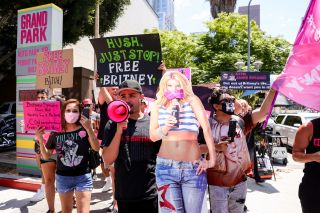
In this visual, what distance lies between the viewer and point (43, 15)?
823 cm

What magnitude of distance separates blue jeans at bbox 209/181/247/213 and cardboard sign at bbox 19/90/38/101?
20.0 feet

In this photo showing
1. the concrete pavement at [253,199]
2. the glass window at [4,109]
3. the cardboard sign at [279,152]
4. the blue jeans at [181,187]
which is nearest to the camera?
the blue jeans at [181,187]

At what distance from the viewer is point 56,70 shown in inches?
241

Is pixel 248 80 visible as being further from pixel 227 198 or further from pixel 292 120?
pixel 227 198

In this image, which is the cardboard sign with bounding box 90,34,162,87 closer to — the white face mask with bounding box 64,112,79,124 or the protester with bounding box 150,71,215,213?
the white face mask with bounding box 64,112,79,124

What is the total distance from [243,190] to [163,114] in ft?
4.32

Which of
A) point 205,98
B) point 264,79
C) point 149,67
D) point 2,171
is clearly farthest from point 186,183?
point 264,79

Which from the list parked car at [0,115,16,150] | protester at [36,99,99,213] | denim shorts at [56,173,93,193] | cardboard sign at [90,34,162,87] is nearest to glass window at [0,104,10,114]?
parked car at [0,115,16,150]

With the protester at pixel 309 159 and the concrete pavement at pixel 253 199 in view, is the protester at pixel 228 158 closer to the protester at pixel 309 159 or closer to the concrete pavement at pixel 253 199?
the protester at pixel 309 159

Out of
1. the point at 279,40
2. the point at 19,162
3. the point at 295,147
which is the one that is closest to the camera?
the point at 295,147

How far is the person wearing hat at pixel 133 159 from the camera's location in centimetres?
288

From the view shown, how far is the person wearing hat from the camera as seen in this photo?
288cm

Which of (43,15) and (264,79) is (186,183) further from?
(264,79)

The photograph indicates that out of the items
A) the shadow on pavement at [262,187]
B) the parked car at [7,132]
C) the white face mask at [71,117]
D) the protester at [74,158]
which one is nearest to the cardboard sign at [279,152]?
the shadow on pavement at [262,187]
